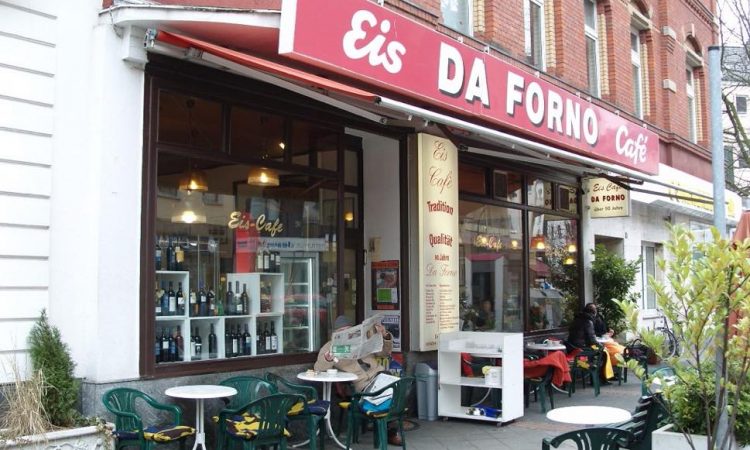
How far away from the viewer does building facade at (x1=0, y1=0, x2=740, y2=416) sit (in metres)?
6.27

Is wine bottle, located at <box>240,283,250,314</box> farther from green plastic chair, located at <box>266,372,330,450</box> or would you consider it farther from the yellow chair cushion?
the yellow chair cushion

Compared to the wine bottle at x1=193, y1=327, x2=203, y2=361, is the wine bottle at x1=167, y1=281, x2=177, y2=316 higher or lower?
higher

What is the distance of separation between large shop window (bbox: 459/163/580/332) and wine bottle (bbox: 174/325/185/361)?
502cm

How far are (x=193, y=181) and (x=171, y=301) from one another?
121 cm

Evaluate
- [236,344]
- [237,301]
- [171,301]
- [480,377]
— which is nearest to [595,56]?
[480,377]

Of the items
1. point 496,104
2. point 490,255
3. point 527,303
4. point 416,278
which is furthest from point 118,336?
point 527,303

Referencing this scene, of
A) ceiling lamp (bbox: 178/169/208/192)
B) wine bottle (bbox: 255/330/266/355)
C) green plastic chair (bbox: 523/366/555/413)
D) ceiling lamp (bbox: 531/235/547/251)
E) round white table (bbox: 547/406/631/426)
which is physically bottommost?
green plastic chair (bbox: 523/366/555/413)

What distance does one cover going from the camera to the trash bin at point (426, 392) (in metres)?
9.32

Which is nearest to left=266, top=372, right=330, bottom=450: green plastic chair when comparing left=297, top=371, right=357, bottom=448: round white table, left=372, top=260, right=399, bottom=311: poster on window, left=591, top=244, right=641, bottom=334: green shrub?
left=297, top=371, right=357, bottom=448: round white table

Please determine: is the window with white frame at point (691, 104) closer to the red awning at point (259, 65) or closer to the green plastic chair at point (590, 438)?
the red awning at point (259, 65)

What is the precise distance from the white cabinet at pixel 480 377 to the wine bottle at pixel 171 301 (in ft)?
11.6

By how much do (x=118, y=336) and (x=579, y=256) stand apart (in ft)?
33.3

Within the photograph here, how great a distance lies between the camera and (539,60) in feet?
44.7

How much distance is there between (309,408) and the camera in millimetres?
7109
